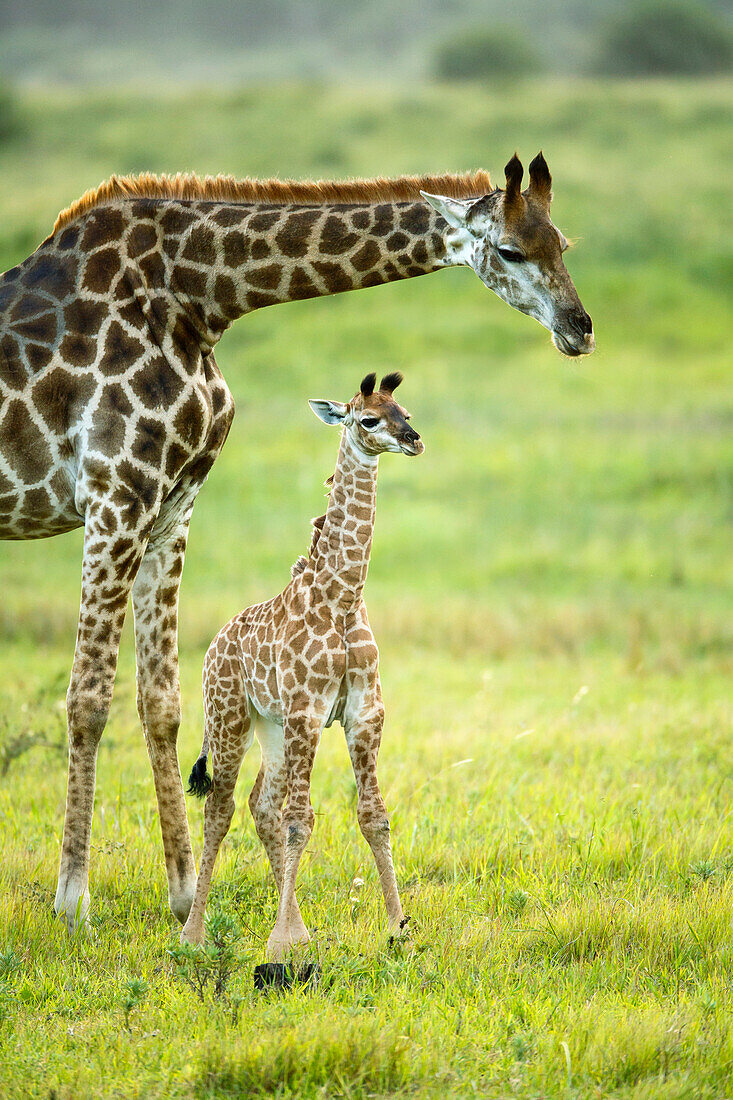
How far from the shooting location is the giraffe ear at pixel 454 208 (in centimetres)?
557

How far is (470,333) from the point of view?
135ft

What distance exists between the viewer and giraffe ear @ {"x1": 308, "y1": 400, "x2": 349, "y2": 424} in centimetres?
534

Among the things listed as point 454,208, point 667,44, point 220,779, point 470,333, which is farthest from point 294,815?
point 667,44

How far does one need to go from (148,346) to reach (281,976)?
3118 mm

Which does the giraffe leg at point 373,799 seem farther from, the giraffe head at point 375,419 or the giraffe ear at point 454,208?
the giraffe ear at point 454,208

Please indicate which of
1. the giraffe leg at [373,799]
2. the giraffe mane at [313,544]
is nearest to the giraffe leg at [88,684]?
the giraffe mane at [313,544]

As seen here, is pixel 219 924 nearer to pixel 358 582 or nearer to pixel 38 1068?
pixel 38 1068

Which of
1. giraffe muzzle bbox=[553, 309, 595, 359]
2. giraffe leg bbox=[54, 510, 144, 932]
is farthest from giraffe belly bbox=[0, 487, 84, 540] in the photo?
giraffe muzzle bbox=[553, 309, 595, 359]

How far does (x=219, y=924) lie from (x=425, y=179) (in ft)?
12.1

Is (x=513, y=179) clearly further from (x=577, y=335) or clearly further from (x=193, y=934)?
(x=193, y=934)

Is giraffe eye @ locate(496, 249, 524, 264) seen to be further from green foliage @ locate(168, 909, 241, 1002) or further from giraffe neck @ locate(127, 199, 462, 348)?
green foliage @ locate(168, 909, 241, 1002)

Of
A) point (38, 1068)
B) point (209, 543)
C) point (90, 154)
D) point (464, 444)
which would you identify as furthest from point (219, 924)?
point (90, 154)

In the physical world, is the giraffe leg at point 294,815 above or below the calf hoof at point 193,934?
above

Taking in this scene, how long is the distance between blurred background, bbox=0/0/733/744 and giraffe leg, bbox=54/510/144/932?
4.33 m
